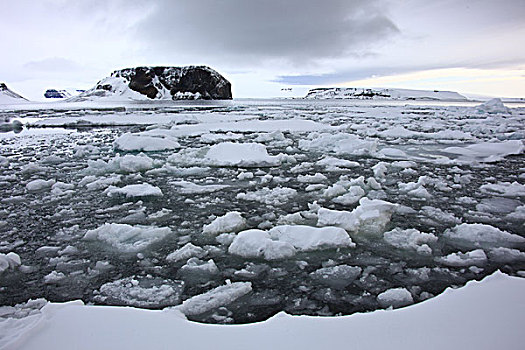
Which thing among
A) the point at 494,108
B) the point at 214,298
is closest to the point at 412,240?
the point at 214,298

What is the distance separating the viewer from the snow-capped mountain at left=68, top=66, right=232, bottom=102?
88125mm

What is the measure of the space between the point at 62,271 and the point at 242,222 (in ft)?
5.41

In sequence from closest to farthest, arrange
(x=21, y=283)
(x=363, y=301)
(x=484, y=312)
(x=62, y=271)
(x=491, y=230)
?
1. (x=484, y=312)
2. (x=363, y=301)
3. (x=21, y=283)
4. (x=62, y=271)
5. (x=491, y=230)

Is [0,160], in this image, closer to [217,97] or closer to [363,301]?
[363,301]

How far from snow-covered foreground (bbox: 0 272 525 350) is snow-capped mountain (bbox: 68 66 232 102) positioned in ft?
301

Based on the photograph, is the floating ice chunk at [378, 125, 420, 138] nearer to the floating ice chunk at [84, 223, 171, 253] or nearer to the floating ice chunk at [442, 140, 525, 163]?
the floating ice chunk at [442, 140, 525, 163]

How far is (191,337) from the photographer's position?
158 cm

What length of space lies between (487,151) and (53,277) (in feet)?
28.1

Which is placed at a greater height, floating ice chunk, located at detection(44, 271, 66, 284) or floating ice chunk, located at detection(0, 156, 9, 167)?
floating ice chunk, located at detection(0, 156, 9, 167)

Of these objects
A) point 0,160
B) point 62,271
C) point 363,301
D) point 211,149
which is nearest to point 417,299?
point 363,301

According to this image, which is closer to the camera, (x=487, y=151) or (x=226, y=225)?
(x=226, y=225)

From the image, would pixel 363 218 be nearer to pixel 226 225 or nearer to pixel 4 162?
pixel 226 225

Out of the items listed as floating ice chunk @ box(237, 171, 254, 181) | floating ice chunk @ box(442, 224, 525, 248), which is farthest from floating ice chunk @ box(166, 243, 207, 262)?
floating ice chunk @ box(237, 171, 254, 181)

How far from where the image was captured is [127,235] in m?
3.15
